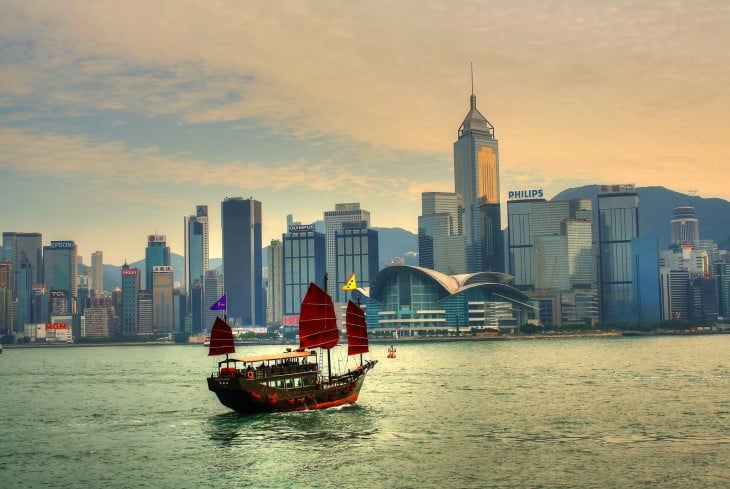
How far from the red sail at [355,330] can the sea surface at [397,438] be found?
568 centimetres

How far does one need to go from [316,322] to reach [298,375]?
7738 mm

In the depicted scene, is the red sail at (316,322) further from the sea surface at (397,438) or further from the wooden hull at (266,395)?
the sea surface at (397,438)

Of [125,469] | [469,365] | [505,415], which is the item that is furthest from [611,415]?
[469,365]

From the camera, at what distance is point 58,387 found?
130 metres

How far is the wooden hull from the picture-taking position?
82938 mm

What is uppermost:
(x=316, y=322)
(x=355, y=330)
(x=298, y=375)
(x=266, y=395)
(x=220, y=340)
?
(x=316, y=322)

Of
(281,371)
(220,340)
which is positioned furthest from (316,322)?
(220,340)

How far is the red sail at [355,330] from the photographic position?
94.3 metres

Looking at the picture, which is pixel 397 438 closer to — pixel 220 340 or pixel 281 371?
pixel 281 371

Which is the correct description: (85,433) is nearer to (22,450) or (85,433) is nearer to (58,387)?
(22,450)

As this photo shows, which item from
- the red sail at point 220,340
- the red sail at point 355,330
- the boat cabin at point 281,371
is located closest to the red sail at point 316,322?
the red sail at point 355,330

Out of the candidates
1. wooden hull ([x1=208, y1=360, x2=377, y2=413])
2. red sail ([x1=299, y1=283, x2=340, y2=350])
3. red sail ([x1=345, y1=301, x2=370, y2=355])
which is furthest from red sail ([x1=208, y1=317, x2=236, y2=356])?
red sail ([x1=345, y1=301, x2=370, y2=355])

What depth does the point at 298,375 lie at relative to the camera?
8612cm

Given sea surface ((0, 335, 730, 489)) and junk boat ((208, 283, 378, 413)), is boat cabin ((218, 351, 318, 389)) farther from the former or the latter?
sea surface ((0, 335, 730, 489))
